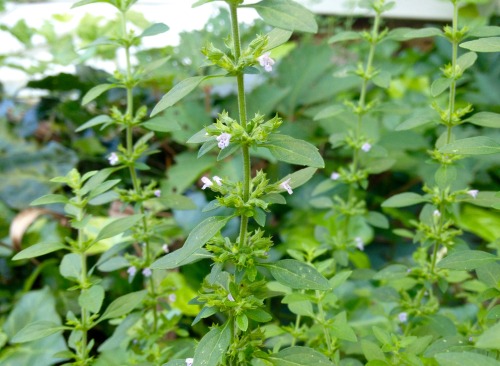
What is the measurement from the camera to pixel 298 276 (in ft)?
1.69

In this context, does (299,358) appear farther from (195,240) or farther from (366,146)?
(366,146)

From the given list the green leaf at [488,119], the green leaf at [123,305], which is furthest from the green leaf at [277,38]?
the green leaf at [123,305]

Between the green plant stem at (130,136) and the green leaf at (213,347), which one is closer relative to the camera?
the green leaf at (213,347)

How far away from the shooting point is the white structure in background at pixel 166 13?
5.96ft

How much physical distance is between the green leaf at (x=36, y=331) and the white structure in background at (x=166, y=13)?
3.99ft

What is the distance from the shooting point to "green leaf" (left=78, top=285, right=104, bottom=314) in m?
0.61

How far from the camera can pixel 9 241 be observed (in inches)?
50.1

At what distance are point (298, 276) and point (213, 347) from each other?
11cm

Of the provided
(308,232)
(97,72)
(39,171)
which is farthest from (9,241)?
(308,232)

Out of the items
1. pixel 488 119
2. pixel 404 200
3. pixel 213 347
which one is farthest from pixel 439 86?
pixel 213 347

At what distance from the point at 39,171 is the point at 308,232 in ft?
2.55

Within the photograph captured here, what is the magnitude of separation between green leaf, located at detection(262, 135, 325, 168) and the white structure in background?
4.15ft

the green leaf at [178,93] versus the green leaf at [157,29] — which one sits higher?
the green leaf at [157,29]

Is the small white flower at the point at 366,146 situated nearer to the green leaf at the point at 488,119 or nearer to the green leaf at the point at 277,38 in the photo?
the green leaf at the point at 488,119
